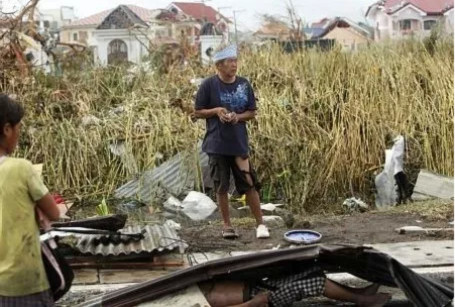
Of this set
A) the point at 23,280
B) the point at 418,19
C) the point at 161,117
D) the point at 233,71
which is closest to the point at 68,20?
the point at 418,19

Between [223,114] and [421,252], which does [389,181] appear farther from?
[223,114]

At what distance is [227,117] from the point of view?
6273 mm

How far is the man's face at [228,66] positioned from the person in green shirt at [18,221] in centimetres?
315

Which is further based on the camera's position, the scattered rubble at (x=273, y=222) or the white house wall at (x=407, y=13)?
the white house wall at (x=407, y=13)

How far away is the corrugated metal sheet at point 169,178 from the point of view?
8.59 meters

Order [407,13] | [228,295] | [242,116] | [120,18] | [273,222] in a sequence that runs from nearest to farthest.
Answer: [228,295] < [242,116] < [273,222] < [120,18] < [407,13]

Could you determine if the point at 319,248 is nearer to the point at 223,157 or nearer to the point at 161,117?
the point at 223,157

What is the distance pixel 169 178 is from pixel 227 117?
8.80ft

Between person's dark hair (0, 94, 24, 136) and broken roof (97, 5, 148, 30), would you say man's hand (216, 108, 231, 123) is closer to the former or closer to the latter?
person's dark hair (0, 94, 24, 136)

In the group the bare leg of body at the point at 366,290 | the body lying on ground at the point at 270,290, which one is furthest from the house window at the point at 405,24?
the body lying on ground at the point at 270,290

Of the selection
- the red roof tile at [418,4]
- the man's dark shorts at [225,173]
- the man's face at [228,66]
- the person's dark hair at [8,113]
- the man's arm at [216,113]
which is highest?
the red roof tile at [418,4]

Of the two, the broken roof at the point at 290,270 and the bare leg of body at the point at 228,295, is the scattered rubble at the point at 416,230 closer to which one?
the broken roof at the point at 290,270

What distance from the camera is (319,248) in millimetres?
4348

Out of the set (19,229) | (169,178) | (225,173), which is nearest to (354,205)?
(169,178)
